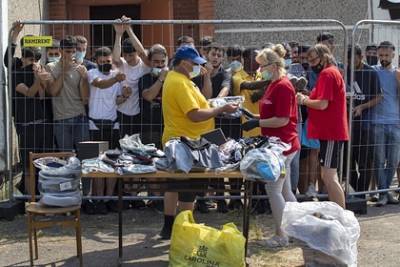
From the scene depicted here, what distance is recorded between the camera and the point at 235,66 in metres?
7.26

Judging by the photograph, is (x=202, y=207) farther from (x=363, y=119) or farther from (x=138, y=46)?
(x=363, y=119)

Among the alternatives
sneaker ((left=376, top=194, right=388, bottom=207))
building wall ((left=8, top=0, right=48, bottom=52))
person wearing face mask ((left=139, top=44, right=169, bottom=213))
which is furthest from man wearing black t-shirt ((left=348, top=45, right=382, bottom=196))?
building wall ((left=8, top=0, right=48, bottom=52))

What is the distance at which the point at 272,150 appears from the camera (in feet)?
17.1

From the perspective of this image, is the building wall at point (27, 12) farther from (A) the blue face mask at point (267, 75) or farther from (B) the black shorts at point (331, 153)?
(B) the black shorts at point (331, 153)

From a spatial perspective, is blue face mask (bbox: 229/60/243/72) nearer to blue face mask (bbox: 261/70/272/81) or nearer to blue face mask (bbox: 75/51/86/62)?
blue face mask (bbox: 261/70/272/81)

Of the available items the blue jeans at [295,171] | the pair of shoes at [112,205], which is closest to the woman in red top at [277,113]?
the blue jeans at [295,171]

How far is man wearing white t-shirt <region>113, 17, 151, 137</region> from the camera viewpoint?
718cm

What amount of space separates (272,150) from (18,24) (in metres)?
3.45

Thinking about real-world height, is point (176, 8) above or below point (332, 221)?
above

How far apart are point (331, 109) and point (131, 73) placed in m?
2.39

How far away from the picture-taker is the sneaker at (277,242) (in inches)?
233

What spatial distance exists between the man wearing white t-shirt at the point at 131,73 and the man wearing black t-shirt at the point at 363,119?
2.54m

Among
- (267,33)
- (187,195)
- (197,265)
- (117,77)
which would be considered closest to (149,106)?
(117,77)

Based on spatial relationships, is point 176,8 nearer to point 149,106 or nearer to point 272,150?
point 149,106
